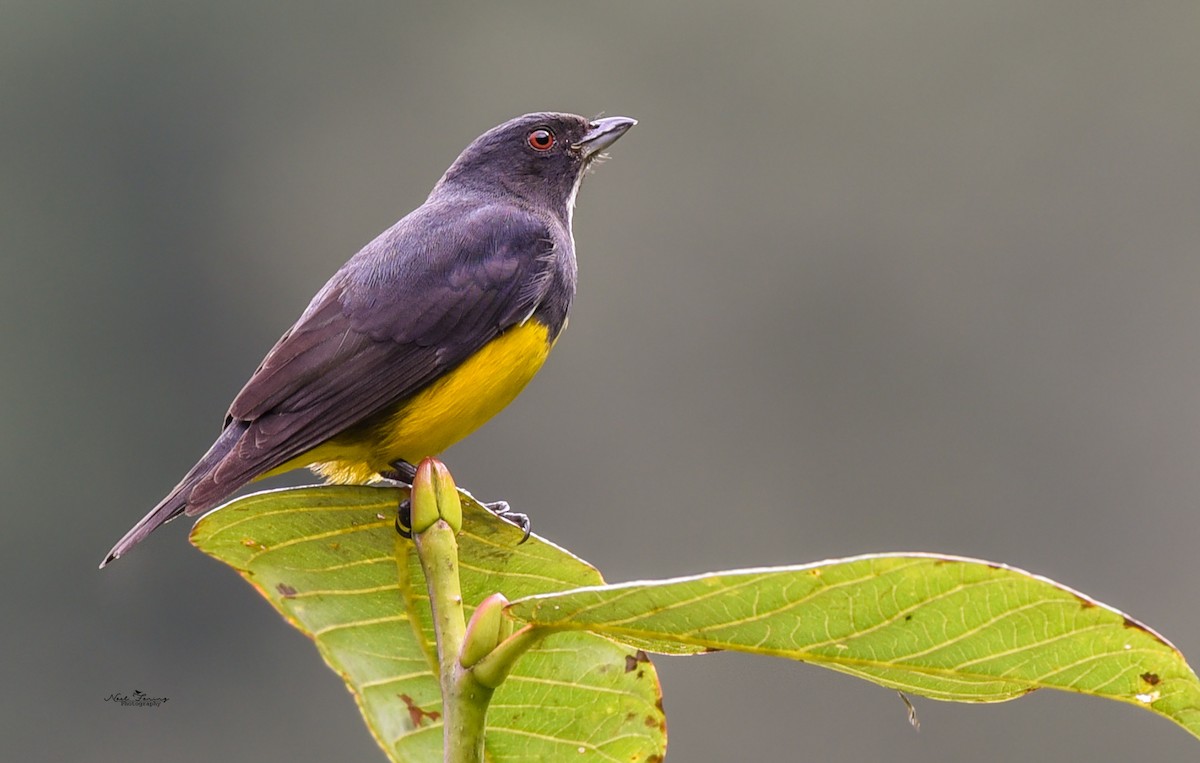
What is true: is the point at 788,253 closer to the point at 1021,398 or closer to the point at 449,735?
the point at 1021,398

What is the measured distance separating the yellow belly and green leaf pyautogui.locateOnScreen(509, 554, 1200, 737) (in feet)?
6.73

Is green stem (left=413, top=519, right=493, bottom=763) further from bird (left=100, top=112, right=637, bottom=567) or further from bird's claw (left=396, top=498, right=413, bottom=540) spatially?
bird (left=100, top=112, right=637, bottom=567)

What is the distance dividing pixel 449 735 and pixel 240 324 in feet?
80.7

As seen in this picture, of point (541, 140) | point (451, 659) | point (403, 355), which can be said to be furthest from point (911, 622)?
point (541, 140)

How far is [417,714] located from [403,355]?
179 centimetres

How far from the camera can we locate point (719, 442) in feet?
72.9

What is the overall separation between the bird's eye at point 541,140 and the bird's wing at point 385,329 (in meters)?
0.71

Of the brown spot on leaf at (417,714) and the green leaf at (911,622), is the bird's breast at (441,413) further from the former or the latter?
the green leaf at (911,622)

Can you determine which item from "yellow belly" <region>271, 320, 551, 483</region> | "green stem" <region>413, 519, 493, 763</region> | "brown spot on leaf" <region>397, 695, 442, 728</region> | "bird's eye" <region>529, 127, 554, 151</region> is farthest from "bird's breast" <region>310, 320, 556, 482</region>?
"green stem" <region>413, 519, 493, 763</region>

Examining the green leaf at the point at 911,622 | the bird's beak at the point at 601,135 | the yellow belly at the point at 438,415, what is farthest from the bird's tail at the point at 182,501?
the bird's beak at the point at 601,135

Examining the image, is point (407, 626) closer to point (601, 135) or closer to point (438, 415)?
point (438, 415)

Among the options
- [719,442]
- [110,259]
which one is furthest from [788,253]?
[110,259]

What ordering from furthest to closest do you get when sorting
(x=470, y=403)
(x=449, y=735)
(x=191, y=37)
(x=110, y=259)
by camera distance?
1. (x=191, y=37)
2. (x=110, y=259)
3. (x=470, y=403)
4. (x=449, y=735)

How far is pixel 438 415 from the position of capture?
12.8 ft
